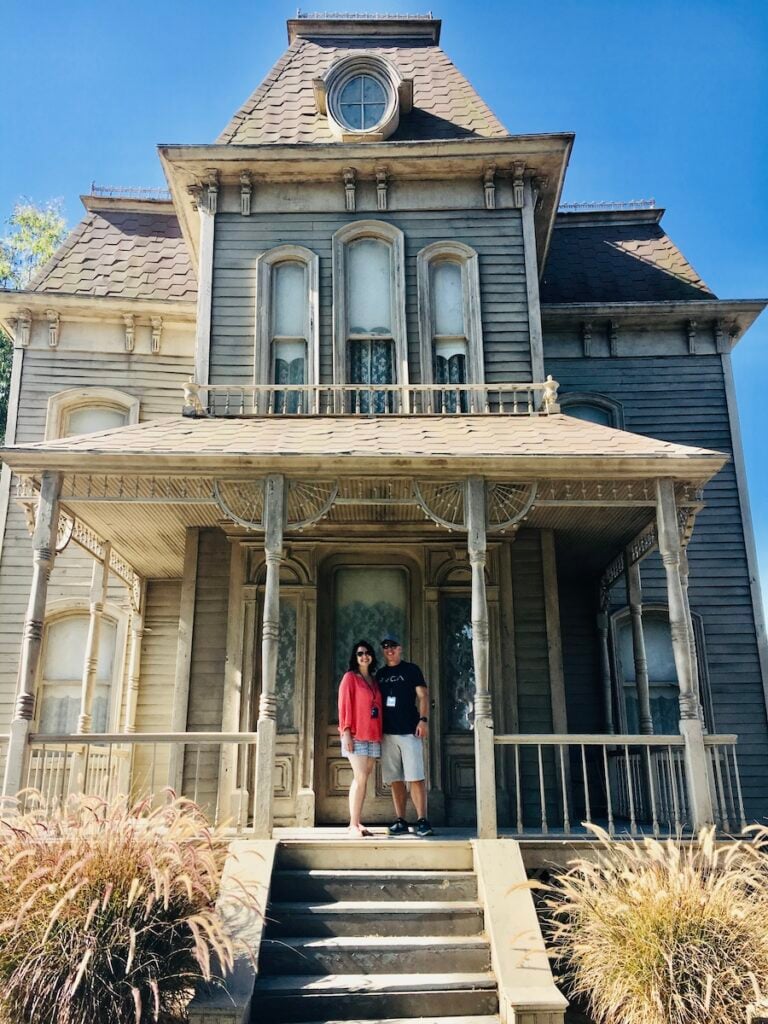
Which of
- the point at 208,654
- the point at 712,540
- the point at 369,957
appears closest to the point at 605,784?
the point at 369,957

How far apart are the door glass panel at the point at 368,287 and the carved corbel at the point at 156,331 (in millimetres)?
3605

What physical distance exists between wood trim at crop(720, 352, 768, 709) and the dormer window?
6177mm

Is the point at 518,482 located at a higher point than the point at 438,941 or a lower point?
higher

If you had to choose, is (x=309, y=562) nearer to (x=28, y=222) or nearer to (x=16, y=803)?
(x=16, y=803)

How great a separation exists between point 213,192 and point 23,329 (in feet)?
13.0

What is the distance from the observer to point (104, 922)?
18.1 feet

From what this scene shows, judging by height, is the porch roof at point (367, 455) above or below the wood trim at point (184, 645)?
above

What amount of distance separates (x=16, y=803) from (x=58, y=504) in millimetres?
2760

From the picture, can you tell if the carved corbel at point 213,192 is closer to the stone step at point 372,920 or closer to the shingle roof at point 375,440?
the shingle roof at point 375,440

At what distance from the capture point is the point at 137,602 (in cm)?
1269

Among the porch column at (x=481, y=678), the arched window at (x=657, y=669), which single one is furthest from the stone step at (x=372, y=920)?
the arched window at (x=657, y=669)

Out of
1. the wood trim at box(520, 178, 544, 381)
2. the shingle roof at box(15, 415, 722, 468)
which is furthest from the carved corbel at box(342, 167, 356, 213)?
the shingle roof at box(15, 415, 722, 468)

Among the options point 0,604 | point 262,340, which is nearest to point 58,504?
point 262,340

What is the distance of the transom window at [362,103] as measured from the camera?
1215 cm
